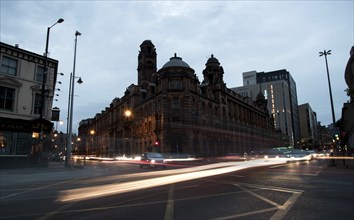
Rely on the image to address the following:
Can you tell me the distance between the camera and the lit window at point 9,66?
78.5ft

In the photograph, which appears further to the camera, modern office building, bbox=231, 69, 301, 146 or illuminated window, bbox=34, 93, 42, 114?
modern office building, bbox=231, 69, 301, 146

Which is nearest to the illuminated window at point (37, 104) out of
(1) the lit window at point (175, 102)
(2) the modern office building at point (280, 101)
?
(1) the lit window at point (175, 102)

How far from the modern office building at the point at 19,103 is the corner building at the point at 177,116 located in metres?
20.4

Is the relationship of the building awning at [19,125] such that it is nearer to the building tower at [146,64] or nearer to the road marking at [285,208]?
the road marking at [285,208]

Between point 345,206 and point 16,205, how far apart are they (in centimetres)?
949

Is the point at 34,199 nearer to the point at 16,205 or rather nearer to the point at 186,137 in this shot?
the point at 16,205

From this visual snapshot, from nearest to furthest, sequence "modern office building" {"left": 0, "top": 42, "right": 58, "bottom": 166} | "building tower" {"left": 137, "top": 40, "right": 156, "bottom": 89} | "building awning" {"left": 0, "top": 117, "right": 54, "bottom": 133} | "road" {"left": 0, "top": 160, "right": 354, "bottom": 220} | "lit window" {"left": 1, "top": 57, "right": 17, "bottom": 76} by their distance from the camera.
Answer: "road" {"left": 0, "top": 160, "right": 354, "bottom": 220} < "building awning" {"left": 0, "top": 117, "right": 54, "bottom": 133} < "modern office building" {"left": 0, "top": 42, "right": 58, "bottom": 166} < "lit window" {"left": 1, "top": 57, "right": 17, "bottom": 76} < "building tower" {"left": 137, "top": 40, "right": 156, "bottom": 89}

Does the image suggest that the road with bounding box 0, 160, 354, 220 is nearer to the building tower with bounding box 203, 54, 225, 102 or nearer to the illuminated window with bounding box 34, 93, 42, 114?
the illuminated window with bounding box 34, 93, 42, 114

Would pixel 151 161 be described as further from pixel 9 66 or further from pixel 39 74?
pixel 9 66

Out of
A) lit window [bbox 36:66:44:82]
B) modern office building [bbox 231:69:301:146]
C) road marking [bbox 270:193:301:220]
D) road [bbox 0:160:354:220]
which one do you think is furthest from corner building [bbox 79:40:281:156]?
modern office building [bbox 231:69:301:146]

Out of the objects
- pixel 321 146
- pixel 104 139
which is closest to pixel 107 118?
pixel 104 139

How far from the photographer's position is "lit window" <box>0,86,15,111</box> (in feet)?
76.9

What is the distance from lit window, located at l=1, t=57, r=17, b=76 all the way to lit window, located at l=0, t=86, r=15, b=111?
162 cm

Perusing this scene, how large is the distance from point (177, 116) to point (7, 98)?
2764 cm
